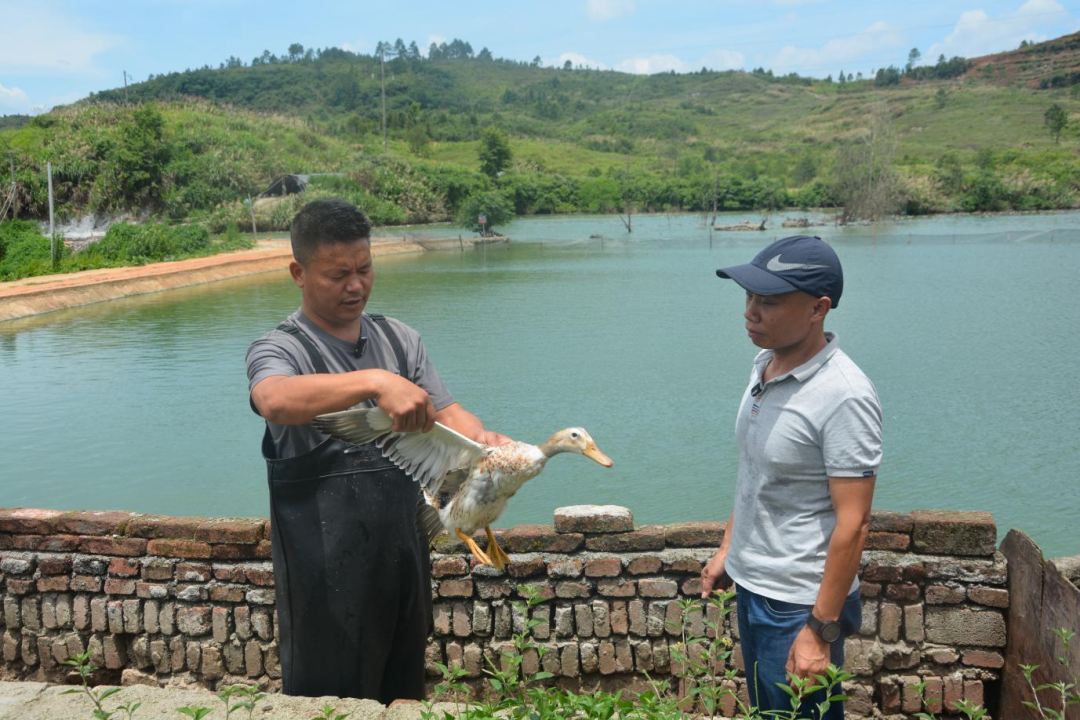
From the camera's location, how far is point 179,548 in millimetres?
3660

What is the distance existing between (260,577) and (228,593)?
0.17 metres

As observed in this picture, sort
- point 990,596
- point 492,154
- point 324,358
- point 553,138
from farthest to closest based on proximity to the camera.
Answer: point 553,138, point 492,154, point 990,596, point 324,358

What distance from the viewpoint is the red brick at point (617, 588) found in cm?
352

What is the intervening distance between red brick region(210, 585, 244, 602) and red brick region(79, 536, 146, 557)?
14.6 inches

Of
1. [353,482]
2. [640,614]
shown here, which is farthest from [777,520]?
[640,614]

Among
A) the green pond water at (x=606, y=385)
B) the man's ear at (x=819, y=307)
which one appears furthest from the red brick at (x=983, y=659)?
the green pond water at (x=606, y=385)

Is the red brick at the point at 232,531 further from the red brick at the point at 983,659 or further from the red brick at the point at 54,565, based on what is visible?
the red brick at the point at 983,659

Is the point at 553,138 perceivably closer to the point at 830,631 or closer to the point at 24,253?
the point at 24,253

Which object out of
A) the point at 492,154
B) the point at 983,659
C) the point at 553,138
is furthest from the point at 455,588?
the point at 553,138

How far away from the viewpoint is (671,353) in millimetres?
13312

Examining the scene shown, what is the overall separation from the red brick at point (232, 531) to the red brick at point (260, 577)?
4.7 inches

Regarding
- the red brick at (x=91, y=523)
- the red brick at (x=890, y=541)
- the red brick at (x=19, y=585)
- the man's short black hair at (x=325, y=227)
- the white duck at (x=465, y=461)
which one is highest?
the man's short black hair at (x=325, y=227)

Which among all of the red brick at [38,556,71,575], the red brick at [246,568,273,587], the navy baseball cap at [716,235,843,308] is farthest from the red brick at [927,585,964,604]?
the red brick at [38,556,71,575]

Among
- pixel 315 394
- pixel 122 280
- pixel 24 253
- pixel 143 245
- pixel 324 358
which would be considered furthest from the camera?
pixel 143 245
